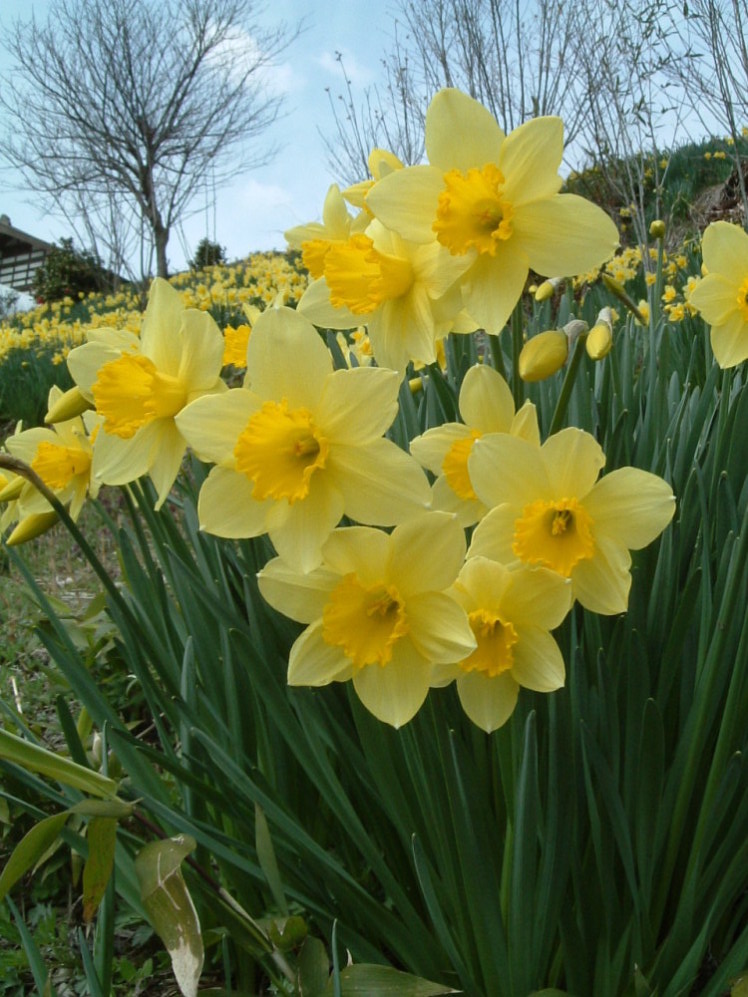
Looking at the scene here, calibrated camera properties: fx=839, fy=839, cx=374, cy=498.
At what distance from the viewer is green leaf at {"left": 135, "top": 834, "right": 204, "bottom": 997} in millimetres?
794

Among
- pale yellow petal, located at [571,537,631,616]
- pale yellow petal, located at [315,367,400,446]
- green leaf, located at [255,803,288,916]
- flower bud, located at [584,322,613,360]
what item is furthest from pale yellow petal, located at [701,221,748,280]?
green leaf, located at [255,803,288,916]

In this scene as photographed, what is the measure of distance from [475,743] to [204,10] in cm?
1942

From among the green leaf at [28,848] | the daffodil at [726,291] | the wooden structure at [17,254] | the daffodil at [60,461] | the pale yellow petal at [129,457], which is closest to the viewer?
the green leaf at [28,848]

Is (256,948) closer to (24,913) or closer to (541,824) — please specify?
(541,824)

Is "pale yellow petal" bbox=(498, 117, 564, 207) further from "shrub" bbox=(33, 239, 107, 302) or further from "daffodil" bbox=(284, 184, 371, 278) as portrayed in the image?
"shrub" bbox=(33, 239, 107, 302)

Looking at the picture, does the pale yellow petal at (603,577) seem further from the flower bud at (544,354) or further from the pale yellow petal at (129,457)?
the pale yellow petal at (129,457)

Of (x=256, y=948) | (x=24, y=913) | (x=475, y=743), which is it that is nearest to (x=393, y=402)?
(x=475, y=743)

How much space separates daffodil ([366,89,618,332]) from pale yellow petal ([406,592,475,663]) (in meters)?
0.30

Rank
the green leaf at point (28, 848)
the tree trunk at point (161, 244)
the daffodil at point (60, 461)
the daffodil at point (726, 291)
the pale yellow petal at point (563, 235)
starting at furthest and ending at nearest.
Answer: the tree trunk at point (161, 244), the daffodil at point (726, 291), the daffodil at point (60, 461), the pale yellow petal at point (563, 235), the green leaf at point (28, 848)

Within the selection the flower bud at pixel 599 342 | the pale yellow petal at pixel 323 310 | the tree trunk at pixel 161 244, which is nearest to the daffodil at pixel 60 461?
the pale yellow petal at pixel 323 310

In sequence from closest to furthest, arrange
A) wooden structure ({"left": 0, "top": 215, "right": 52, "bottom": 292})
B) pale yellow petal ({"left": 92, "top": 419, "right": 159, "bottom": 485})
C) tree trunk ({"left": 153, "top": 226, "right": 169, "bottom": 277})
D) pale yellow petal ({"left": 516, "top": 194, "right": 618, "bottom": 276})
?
pale yellow petal ({"left": 516, "top": 194, "right": 618, "bottom": 276}), pale yellow petal ({"left": 92, "top": 419, "right": 159, "bottom": 485}), tree trunk ({"left": 153, "top": 226, "right": 169, "bottom": 277}), wooden structure ({"left": 0, "top": 215, "right": 52, "bottom": 292})

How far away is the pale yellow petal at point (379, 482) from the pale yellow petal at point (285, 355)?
77mm

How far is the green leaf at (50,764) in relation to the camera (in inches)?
31.7

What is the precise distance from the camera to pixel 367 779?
1.16 meters
